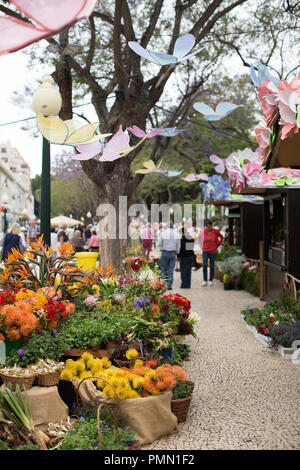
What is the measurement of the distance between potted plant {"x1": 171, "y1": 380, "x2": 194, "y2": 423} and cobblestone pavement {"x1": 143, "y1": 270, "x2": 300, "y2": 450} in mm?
101

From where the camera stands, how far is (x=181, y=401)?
4.41m

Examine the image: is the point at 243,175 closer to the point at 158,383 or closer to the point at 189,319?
the point at 189,319

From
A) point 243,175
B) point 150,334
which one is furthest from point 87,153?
point 243,175

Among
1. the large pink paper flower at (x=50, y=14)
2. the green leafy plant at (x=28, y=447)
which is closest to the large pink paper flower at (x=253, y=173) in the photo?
the green leafy plant at (x=28, y=447)

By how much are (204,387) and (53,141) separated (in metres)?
3.27

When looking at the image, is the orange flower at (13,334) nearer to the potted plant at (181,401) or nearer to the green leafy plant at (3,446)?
the green leafy plant at (3,446)

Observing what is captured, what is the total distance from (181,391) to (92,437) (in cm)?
129

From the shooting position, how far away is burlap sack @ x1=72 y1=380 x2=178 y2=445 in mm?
3906

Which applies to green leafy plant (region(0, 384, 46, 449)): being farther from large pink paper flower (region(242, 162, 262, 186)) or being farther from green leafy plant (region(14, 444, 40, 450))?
large pink paper flower (region(242, 162, 262, 186))

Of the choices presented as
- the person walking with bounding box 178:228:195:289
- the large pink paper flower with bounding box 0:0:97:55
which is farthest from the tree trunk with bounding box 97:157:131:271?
the large pink paper flower with bounding box 0:0:97:55

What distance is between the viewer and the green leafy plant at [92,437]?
10.9 ft

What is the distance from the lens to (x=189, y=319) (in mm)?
7082


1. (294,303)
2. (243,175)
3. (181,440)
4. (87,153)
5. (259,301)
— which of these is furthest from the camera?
(259,301)

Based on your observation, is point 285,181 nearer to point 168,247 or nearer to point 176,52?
point 168,247
